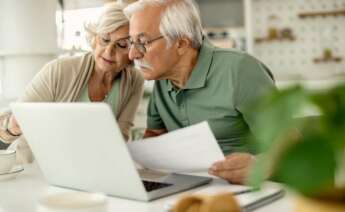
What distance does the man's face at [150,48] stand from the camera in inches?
64.2

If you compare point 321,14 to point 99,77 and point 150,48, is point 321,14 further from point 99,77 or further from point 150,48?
point 150,48

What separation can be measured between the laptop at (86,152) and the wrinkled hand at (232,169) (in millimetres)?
50

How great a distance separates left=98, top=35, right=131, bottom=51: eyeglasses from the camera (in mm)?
1754

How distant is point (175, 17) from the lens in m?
1.64

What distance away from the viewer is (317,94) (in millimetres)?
496

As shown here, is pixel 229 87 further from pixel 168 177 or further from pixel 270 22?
pixel 270 22

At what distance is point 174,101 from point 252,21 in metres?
→ 2.72

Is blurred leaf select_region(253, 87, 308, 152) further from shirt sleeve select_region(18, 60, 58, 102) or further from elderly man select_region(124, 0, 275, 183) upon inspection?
shirt sleeve select_region(18, 60, 58, 102)

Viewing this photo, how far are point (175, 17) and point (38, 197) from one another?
76 centimetres

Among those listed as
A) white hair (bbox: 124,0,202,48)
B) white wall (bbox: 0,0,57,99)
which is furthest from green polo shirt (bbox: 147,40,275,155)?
white wall (bbox: 0,0,57,99)

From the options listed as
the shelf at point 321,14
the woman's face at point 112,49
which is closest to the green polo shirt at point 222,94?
the woman's face at point 112,49

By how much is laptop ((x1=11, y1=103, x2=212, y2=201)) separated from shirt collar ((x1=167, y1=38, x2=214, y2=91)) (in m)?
0.43

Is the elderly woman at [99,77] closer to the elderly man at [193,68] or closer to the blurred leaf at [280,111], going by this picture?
the elderly man at [193,68]

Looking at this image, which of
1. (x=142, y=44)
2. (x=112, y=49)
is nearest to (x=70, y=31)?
(x=112, y=49)
